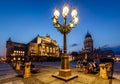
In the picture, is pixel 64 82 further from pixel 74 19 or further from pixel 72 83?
pixel 74 19

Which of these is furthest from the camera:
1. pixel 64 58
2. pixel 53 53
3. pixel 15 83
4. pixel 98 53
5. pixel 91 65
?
pixel 98 53

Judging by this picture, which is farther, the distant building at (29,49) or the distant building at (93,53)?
the distant building at (93,53)

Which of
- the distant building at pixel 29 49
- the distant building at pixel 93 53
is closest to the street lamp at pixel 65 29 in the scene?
the distant building at pixel 29 49

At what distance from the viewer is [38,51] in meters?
61.2

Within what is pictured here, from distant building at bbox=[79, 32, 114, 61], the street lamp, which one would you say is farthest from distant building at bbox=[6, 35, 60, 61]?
the street lamp

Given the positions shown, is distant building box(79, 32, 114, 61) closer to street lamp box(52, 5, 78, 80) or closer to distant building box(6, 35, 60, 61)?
distant building box(6, 35, 60, 61)

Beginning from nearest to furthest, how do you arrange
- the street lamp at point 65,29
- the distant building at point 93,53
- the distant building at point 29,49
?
the street lamp at point 65,29, the distant building at point 29,49, the distant building at point 93,53

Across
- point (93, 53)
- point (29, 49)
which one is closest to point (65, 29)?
point (29, 49)

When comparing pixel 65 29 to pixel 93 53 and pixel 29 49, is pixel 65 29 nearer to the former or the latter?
pixel 29 49

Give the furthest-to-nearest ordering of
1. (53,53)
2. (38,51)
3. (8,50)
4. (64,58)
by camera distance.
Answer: (53,53)
(38,51)
(8,50)
(64,58)

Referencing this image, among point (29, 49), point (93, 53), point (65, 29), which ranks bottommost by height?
point (93, 53)

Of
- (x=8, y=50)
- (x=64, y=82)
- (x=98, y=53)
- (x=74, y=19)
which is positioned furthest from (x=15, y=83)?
(x=98, y=53)

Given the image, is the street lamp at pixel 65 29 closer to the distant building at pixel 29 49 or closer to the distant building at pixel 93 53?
the distant building at pixel 29 49

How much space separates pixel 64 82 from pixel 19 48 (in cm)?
5470
